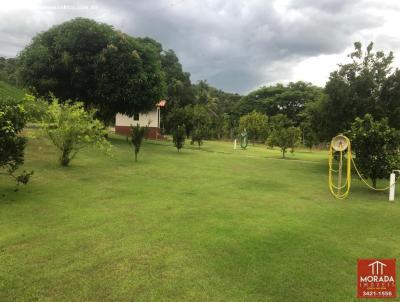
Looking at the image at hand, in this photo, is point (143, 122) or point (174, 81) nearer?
point (143, 122)

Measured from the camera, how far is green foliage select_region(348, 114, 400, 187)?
38.5 feet

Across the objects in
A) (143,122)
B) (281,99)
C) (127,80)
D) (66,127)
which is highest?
(281,99)

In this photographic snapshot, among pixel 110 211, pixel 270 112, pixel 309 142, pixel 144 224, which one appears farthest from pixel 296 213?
pixel 270 112

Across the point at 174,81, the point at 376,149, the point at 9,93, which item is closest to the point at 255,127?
the point at 174,81

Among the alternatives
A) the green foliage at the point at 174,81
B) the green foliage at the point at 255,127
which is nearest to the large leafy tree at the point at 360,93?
the green foliage at the point at 255,127

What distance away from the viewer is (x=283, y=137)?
24.0 m

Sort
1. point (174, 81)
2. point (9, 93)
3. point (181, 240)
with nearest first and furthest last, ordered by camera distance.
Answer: point (181, 240)
point (9, 93)
point (174, 81)

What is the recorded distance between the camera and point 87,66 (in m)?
22.3

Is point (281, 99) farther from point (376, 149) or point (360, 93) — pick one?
point (376, 149)

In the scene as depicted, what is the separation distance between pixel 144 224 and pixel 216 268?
225cm

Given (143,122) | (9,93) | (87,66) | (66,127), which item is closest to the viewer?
(66,127)

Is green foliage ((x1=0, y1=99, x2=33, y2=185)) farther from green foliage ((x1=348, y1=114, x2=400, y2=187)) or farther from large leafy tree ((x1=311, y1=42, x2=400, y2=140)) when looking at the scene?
large leafy tree ((x1=311, y1=42, x2=400, y2=140))

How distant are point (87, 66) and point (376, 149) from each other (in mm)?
16903

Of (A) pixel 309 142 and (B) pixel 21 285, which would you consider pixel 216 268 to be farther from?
(A) pixel 309 142
